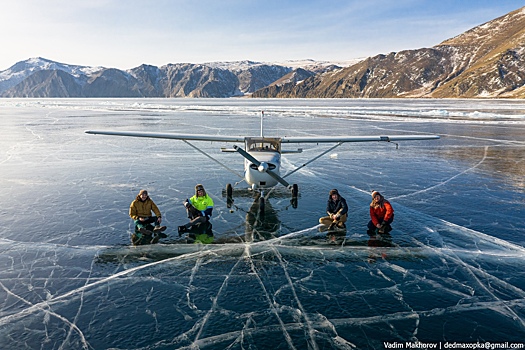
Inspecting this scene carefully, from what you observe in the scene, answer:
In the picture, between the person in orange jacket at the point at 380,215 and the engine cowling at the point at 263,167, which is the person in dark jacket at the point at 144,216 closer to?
the engine cowling at the point at 263,167

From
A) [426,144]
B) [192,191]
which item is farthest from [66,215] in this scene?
[426,144]

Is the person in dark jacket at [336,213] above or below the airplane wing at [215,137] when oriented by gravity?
below

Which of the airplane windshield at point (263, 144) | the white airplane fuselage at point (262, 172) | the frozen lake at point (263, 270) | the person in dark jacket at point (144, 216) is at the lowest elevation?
the frozen lake at point (263, 270)

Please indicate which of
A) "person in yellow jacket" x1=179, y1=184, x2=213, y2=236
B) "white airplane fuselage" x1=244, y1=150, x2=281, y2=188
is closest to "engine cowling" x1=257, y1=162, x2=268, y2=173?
"white airplane fuselage" x1=244, y1=150, x2=281, y2=188

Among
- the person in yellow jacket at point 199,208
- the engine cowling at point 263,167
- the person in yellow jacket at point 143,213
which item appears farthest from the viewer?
the engine cowling at point 263,167

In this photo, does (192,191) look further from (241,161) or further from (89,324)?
(89,324)

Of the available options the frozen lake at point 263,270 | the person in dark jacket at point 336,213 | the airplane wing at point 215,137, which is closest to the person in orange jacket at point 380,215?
the frozen lake at point 263,270
